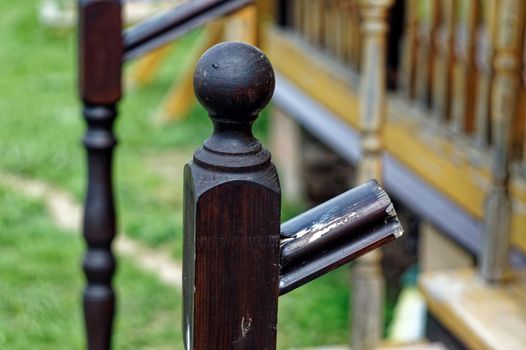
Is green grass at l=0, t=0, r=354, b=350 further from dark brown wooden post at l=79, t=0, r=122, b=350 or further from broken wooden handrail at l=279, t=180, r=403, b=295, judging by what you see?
broken wooden handrail at l=279, t=180, r=403, b=295

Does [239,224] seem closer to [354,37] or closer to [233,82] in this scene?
[233,82]

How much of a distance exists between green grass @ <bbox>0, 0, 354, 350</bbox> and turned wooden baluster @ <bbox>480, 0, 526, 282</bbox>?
1360 millimetres

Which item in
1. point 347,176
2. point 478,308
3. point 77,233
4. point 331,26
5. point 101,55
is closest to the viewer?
point 478,308

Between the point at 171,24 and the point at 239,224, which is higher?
the point at 239,224

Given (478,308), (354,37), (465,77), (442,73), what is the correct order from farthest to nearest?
(354,37), (442,73), (465,77), (478,308)

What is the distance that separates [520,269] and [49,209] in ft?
10.5

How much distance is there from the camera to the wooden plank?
2.51 metres

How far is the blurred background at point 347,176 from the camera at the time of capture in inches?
106

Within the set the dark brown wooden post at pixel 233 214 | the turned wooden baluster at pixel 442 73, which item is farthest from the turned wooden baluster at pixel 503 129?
the dark brown wooden post at pixel 233 214

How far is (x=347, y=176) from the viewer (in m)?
5.64

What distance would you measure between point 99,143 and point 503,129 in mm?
1060

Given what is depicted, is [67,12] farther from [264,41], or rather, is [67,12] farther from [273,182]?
[273,182]

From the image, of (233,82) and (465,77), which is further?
(465,77)

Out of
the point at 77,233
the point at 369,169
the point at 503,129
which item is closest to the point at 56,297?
the point at 77,233
